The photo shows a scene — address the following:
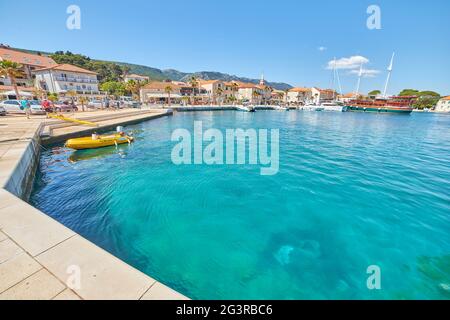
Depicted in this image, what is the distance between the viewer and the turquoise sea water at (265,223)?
4.71 metres

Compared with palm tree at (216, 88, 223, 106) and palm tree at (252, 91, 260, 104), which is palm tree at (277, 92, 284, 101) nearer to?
palm tree at (252, 91, 260, 104)

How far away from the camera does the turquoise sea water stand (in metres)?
4.71

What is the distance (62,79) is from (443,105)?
16516cm

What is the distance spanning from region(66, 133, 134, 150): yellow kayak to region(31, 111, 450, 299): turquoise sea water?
1.74 meters

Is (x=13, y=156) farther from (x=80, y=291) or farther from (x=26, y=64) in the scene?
(x=26, y=64)

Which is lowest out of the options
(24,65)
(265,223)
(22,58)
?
(265,223)

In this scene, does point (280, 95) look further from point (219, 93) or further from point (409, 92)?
point (409, 92)

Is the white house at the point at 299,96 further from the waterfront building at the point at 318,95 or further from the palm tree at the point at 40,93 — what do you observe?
the palm tree at the point at 40,93

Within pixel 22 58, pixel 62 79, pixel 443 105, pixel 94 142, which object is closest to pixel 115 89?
pixel 62 79

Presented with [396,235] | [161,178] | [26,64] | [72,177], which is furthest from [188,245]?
[26,64]

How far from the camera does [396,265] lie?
5.25 meters

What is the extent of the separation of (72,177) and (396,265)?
44.6ft

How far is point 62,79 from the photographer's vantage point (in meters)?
46.0

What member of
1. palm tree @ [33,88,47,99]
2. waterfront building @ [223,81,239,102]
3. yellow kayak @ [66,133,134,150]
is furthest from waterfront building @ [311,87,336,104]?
yellow kayak @ [66,133,134,150]
